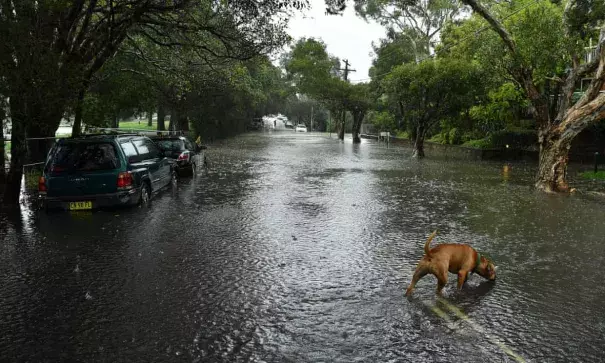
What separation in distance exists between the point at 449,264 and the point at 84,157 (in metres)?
7.84

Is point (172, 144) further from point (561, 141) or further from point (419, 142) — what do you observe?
point (419, 142)

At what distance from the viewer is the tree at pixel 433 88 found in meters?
26.9

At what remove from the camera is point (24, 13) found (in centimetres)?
1088

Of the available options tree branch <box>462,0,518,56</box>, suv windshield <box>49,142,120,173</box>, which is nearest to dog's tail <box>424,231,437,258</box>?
suv windshield <box>49,142,120,173</box>

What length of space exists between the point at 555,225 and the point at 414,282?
5776 mm

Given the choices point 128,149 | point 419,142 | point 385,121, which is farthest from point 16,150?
point 385,121

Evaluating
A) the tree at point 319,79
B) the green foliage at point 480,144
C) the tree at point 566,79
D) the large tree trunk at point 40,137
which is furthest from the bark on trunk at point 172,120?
the tree at point 566,79

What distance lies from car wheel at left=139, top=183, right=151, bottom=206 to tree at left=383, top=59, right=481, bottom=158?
1954 centimetres

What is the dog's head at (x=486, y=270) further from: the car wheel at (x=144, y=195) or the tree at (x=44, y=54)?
the tree at (x=44, y=54)

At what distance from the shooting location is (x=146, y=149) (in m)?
12.1

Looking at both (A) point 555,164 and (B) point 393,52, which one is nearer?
(A) point 555,164

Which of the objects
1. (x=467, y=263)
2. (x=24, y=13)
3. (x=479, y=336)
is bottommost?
(x=479, y=336)

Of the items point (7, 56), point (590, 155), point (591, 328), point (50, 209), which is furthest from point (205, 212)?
point (590, 155)

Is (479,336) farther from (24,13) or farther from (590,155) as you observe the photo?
(590,155)
